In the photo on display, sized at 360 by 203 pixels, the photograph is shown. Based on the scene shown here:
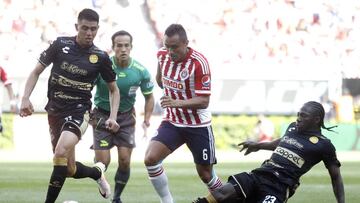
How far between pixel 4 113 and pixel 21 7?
175 inches

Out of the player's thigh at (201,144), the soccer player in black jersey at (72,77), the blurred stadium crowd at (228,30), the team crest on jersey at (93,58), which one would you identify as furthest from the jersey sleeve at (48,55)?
the blurred stadium crowd at (228,30)

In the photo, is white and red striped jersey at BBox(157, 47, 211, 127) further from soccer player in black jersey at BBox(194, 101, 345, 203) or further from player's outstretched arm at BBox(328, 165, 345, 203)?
player's outstretched arm at BBox(328, 165, 345, 203)

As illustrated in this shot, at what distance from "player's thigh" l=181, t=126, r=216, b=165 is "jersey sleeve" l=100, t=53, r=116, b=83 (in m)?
1.16

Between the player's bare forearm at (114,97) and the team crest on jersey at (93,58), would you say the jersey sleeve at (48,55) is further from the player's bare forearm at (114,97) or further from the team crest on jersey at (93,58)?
the player's bare forearm at (114,97)

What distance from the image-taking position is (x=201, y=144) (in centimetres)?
1044

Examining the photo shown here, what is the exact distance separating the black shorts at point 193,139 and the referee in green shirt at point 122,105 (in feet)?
6.69

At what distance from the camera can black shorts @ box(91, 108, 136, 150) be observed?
41.3ft

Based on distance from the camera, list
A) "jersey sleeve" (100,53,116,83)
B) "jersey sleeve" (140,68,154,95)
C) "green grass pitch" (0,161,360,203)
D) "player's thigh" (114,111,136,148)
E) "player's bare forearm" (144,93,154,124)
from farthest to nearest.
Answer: "green grass pitch" (0,161,360,203) → "player's bare forearm" (144,93,154,124) → "jersey sleeve" (140,68,154,95) → "player's thigh" (114,111,136,148) → "jersey sleeve" (100,53,116,83)

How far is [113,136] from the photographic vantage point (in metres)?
12.7

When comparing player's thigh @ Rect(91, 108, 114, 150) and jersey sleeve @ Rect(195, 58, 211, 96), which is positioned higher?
jersey sleeve @ Rect(195, 58, 211, 96)

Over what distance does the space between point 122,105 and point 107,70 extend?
2008 millimetres

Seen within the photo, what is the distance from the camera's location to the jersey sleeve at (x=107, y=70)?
10719 millimetres

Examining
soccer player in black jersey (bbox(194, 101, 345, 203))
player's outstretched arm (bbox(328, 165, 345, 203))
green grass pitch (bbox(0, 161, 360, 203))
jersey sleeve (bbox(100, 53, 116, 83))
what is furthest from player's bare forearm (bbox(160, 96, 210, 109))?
green grass pitch (bbox(0, 161, 360, 203))

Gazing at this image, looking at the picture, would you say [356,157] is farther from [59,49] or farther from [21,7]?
[59,49]
